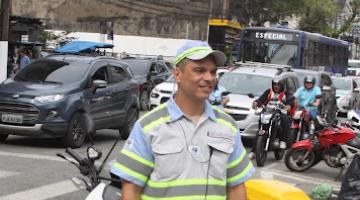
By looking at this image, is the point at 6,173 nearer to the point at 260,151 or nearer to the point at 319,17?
the point at 260,151

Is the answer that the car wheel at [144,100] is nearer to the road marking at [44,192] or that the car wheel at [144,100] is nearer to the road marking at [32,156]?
the road marking at [32,156]

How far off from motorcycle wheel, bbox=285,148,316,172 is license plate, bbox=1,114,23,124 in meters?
4.62

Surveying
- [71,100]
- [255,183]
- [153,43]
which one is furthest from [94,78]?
[153,43]

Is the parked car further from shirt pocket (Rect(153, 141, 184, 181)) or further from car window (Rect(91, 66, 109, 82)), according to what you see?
shirt pocket (Rect(153, 141, 184, 181))

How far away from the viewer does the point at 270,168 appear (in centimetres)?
1059

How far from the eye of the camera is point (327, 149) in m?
9.78

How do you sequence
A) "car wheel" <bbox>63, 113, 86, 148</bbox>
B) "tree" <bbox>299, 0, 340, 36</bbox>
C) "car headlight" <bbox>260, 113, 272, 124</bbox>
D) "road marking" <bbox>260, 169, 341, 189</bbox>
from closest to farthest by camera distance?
"road marking" <bbox>260, 169, 341, 189</bbox>, "car headlight" <bbox>260, 113, 272, 124</bbox>, "car wheel" <bbox>63, 113, 86, 148</bbox>, "tree" <bbox>299, 0, 340, 36</bbox>

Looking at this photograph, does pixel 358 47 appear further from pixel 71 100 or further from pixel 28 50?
pixel 71 100

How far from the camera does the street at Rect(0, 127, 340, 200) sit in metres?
7.53

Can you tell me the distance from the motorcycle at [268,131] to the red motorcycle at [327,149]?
517 millimetres

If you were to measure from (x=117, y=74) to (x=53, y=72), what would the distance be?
5.36 feet

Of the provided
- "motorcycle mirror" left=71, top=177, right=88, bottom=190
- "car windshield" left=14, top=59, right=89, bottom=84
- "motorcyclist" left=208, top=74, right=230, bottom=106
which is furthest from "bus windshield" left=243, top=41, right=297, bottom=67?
"motorcycle mirror" left=71, top=177, right=88, bottom=190

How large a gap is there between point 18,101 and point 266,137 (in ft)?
14.4

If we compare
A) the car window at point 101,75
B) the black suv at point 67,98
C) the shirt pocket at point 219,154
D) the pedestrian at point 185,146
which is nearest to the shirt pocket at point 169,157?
the pedestrian at point 185,146
